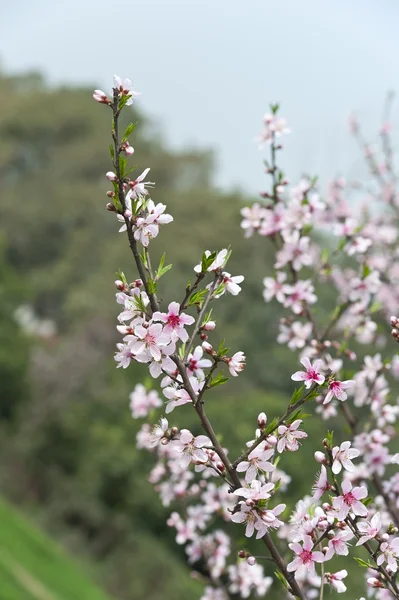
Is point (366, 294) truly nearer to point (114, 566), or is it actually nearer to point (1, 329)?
point (114, 566)

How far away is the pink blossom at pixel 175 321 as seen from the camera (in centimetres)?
144

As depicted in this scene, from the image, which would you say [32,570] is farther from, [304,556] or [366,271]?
[304,556]

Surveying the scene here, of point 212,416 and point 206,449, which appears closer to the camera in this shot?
point 206,449

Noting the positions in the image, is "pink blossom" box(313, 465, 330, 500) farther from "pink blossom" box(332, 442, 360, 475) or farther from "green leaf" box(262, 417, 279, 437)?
"green leaf" box(262, 417, 279, 437)

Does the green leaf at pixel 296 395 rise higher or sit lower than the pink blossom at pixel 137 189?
lower

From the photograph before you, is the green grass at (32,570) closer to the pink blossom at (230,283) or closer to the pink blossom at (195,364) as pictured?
the pink blossom at (195,364)

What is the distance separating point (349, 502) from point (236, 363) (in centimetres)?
41

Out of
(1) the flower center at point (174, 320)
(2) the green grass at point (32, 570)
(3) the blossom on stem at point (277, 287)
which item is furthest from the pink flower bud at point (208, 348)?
Result: (2) the green grass at point (32, 570)

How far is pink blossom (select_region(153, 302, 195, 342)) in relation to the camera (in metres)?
1.44

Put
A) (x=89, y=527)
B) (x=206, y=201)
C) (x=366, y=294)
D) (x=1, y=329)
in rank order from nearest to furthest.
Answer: (x=366, y=294)
(x=89, y=527)
(x=1, y=329)
(x=206, y=201)

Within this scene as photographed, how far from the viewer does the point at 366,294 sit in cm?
285

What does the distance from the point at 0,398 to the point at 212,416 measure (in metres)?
6.70

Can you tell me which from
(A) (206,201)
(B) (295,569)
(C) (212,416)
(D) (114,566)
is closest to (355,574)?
(C) (212,416)

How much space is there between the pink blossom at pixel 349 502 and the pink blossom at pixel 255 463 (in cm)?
17
